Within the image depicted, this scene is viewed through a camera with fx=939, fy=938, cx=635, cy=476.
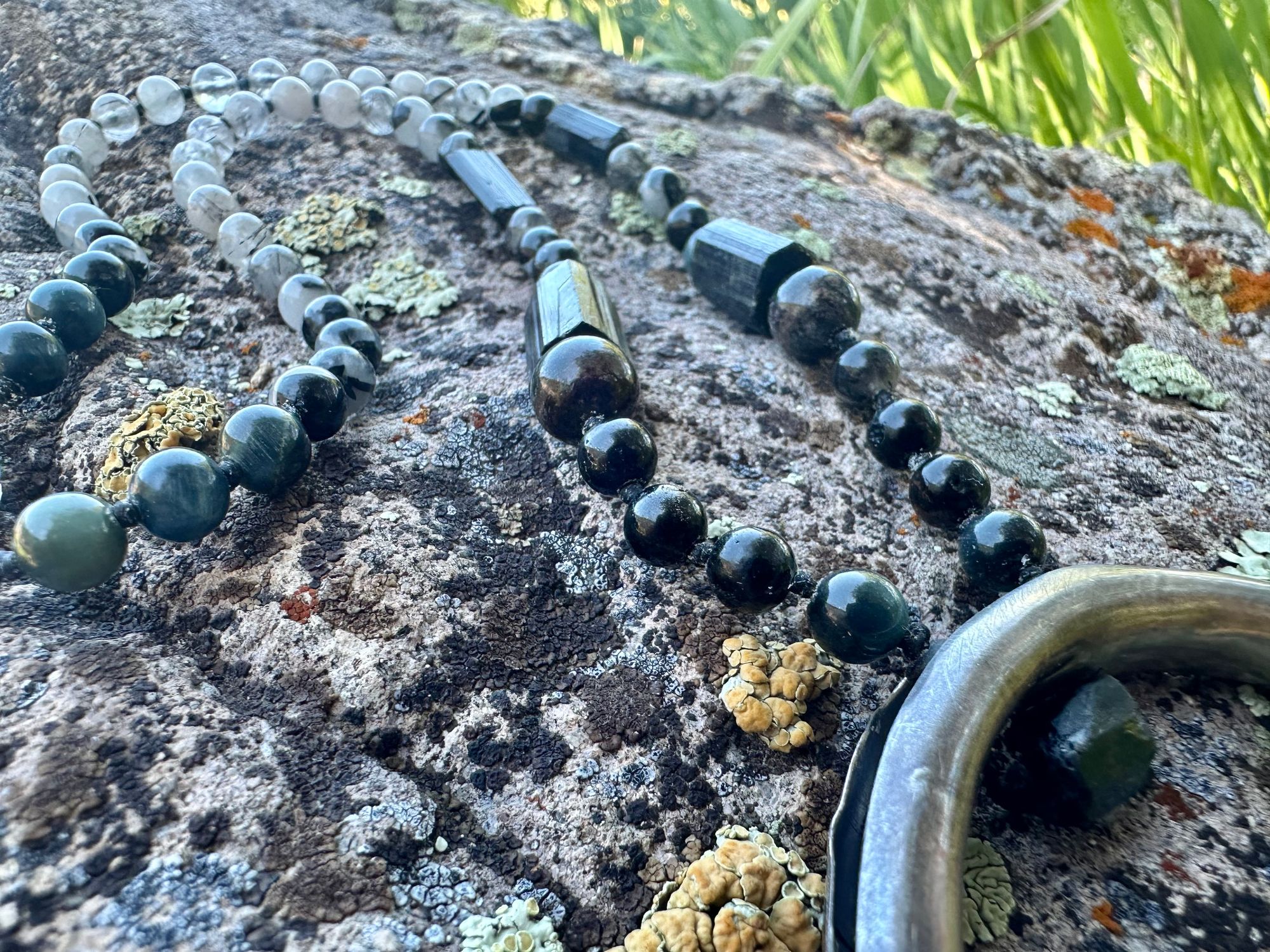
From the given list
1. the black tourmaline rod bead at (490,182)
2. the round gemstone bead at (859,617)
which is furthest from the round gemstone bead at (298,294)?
the round gemstone bead at (859,617)

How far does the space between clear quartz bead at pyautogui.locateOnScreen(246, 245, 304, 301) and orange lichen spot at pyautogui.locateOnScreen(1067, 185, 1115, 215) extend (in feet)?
6.84

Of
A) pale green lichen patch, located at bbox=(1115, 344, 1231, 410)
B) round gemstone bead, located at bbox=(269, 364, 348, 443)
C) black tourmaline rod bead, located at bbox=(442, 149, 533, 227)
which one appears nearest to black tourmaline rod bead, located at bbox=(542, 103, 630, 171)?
black tourmaline rod bead, located at bbox=(442, 149, 533, 227)

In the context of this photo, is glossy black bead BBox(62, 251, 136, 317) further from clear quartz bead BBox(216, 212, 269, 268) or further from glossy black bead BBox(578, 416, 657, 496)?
glossy black bead BBox(578, 416, 657, 496)

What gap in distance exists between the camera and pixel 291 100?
2.57m

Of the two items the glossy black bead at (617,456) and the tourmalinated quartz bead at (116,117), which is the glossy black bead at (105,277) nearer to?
the tourmalinated quartz bead at (116,117)

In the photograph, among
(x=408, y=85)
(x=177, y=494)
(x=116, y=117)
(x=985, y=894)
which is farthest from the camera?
(x=408, y=85)

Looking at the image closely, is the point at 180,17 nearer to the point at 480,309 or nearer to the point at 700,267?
the point at 480,309

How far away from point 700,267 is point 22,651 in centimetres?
148

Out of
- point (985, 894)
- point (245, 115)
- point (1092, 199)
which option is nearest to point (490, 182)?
point (245, 115)

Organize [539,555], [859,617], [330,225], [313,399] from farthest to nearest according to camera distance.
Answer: [330,225]
[313,399]
[539,555]
[859,617]

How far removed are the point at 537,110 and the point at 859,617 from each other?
73.8 inches

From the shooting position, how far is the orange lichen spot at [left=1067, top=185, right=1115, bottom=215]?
2.59 metres

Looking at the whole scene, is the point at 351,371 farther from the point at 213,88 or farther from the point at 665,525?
the point at 213,88

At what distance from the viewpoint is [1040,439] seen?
6.07 ft
